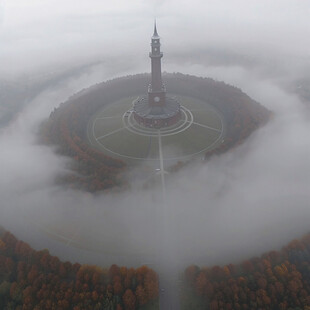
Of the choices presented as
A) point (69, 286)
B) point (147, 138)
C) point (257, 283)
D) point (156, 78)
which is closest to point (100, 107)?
point (156, 78)

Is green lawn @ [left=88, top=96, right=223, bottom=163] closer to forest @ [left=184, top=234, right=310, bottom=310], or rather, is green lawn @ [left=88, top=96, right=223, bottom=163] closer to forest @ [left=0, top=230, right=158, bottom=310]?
forest @ [left=0, top=230, right=158, bottom=310]

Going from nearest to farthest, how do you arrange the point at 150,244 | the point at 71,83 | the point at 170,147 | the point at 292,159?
the point at 150,244 < the point at 292,159 < the point at 170,147 < the point at 71,83

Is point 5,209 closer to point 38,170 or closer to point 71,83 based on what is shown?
point 38,170

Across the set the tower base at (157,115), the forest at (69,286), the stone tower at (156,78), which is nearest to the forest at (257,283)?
the forest at (69,286)

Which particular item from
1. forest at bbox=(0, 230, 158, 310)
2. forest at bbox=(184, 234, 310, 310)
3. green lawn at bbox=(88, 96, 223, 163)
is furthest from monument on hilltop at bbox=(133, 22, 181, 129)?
forest at bbox=(0, 230, 158, 310)

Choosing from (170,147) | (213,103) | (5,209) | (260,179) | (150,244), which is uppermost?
(213,103)

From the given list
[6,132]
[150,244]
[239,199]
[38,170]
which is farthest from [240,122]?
[6,132]
